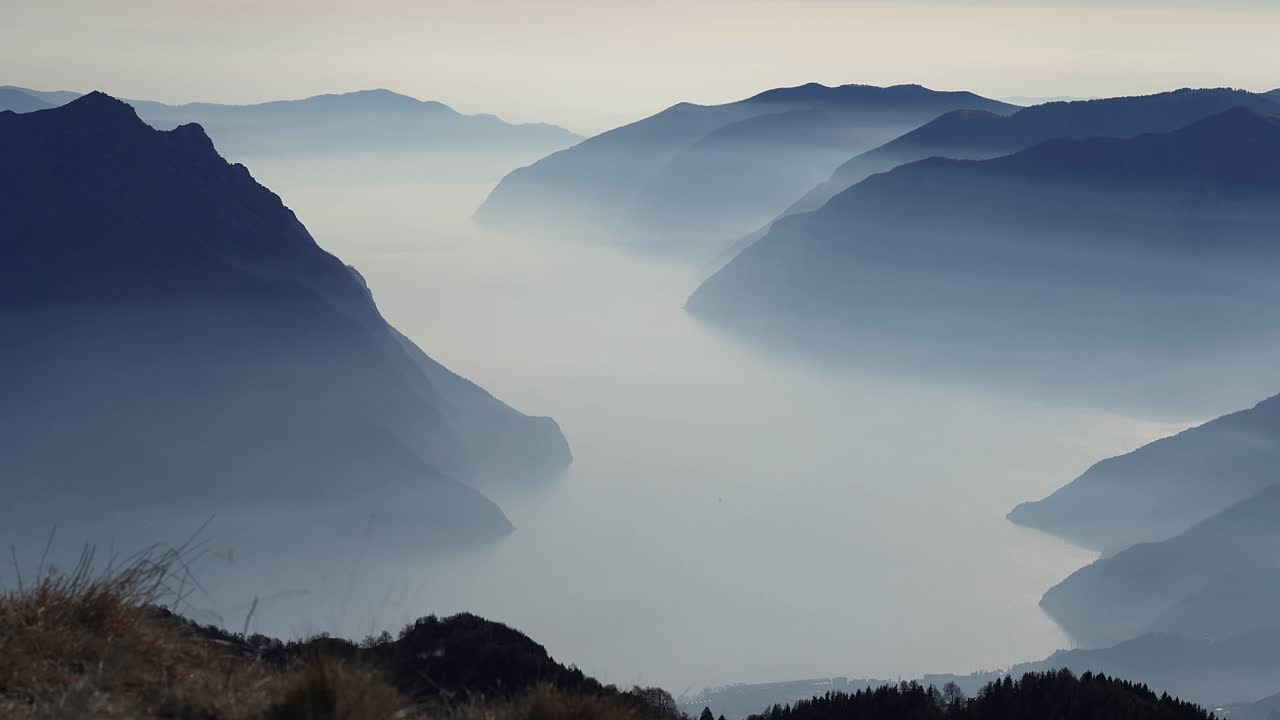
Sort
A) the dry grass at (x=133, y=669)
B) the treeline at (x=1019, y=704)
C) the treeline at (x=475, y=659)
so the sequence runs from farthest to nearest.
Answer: the treeline at (x=475, y=659) → the treeline at (x=1019, y=704) → the dry grass at (x=133, y=669)

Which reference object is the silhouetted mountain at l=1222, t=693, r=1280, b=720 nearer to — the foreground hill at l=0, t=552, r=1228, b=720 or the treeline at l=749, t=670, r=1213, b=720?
the treeline at l=749, t=670, r=1213, b=720

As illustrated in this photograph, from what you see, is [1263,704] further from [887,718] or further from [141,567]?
[141,567]

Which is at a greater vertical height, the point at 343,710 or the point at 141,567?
the point at 141,567

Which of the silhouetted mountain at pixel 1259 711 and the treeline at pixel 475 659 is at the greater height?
the silhouetted mountain at pixel 1259 711

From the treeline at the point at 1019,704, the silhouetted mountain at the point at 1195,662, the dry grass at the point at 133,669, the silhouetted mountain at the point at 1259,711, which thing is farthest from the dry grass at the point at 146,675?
the silhouetted mountain at the point at 1195,662

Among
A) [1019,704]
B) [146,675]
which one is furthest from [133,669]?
[1019,704]

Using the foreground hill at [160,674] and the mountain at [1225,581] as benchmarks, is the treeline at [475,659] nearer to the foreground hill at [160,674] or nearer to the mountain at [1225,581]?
the foreground hill at [160,674]

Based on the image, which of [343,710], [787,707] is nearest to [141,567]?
[343,710]
